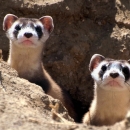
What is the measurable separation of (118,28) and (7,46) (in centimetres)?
139

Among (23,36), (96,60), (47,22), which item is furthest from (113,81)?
(47,22)

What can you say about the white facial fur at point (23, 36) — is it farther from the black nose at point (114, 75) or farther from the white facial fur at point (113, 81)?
the black nose at point (114, 75)

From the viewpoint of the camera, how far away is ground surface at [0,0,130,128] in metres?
5.57

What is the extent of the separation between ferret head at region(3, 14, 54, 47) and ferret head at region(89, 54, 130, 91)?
0.66 meters

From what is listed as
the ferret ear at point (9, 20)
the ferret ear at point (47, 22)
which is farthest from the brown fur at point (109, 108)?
the ferret ear at point (9, 20)

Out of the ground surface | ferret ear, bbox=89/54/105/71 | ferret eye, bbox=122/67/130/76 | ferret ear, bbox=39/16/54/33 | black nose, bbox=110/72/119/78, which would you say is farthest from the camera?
the ground surface

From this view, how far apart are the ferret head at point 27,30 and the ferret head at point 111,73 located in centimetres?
66

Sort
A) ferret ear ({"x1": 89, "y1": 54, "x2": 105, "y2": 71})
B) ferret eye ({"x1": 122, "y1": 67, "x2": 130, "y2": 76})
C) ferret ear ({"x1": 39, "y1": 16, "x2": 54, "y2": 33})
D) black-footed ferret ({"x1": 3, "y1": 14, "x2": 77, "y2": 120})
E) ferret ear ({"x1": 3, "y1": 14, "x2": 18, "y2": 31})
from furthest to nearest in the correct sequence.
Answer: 1. ferret ear ({"x1": 39, "y1": 16, "x2": 54, "y2": 33})
2. ferret ear ({"x1": 3, "y1": 14, "x2": 18, "y2": 31})
3. black-footed ferret ({"x1": 3, "y1": 14, "x2": 77, "y2": 120})
4. ferret ear ({"x1": 89, "y1": 54, "x2": 105, "y2": 71})
5. ferret eye ({"x1": 122, "y1": 67, "x2": 130, "y2": 76})

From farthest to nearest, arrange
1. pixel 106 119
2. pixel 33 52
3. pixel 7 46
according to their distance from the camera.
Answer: pixel 7 46
pixel 33 52
pixel 106 119

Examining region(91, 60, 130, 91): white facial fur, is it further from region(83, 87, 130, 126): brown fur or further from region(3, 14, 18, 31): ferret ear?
region(3, 14, 18, 31): ferret ear

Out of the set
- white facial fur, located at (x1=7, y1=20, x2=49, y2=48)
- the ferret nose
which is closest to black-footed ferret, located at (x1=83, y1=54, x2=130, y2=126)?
the ferret nose

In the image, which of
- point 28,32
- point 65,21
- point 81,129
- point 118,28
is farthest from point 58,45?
point 81,129

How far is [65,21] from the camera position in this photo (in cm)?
575

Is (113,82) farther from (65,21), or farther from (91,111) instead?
(65,21)
